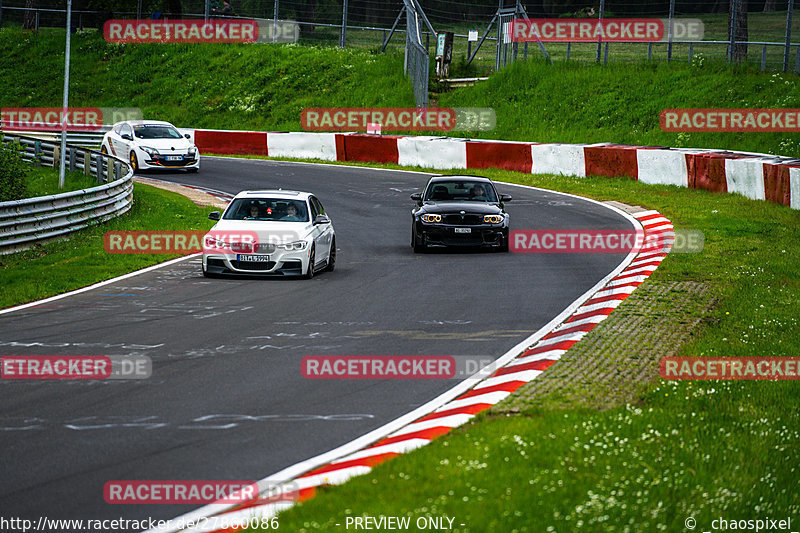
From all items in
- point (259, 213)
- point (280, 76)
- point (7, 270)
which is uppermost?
point (280, 76)

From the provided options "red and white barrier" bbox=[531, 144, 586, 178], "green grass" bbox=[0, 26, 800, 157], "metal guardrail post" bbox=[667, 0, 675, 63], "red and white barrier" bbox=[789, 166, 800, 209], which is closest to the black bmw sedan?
"red and white barrier" bbox=[789, 166, 800, 209]

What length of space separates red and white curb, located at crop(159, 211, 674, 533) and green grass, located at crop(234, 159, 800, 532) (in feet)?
0.65

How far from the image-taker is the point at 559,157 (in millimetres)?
31703

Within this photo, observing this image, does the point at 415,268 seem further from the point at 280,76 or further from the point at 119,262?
the point at 280,76

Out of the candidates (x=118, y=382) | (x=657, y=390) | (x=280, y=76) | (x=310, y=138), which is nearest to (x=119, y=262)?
(x=118, y=382)

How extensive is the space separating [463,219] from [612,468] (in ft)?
41.8

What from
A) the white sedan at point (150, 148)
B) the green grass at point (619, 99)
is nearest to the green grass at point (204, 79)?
the green grass at point (619, 99)

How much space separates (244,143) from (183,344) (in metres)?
29.4

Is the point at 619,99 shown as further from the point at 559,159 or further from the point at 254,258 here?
the point at 254,258

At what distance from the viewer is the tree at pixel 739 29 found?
35.5 metres

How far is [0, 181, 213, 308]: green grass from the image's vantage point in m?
16.1

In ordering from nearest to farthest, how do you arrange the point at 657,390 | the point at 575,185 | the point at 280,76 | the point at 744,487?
the point at 744,487 → the point at 657,390 → the point at 575,185 → the point at 280,76

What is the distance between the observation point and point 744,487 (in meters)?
6.73

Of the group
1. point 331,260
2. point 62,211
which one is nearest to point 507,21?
point 62,211
